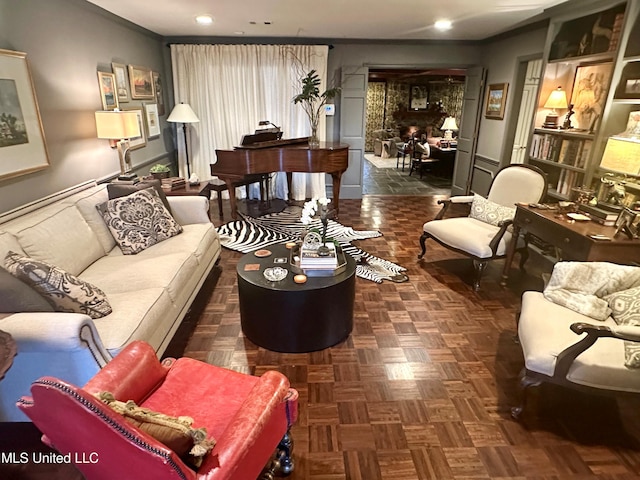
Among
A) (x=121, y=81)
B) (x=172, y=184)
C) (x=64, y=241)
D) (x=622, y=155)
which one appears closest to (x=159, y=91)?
(x=121, y=81)

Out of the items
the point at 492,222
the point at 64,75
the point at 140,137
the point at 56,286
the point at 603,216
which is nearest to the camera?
the point at 56,286

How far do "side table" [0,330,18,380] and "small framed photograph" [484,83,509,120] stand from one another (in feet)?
16.9

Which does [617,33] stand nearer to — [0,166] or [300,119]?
[300,119]

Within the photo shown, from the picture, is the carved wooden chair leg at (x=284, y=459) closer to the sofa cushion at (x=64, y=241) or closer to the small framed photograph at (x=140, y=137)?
the sofa cushion at (x=64, y=241)

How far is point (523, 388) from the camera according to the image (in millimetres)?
1827

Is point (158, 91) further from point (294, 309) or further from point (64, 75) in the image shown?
point (294, 309)

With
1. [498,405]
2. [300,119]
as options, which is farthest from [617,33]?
[300,119]

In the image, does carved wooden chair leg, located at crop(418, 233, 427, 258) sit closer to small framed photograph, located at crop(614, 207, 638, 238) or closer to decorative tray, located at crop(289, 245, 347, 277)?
decorative tray, located at crop(289, 245, 347, 277)

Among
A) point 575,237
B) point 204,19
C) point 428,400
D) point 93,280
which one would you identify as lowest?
point 428,400

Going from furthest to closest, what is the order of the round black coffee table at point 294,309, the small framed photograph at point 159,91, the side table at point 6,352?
the small framed photograph at point 159,91 < the round black coffee table at point 294,309 < the side table at point 6,352

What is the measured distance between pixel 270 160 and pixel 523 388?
3473mm

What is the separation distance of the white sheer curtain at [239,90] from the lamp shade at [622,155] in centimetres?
373

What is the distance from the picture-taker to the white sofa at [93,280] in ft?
5.01

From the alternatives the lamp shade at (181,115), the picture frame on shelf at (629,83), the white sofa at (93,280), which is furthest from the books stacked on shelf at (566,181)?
the lamp shade at (181,115)
